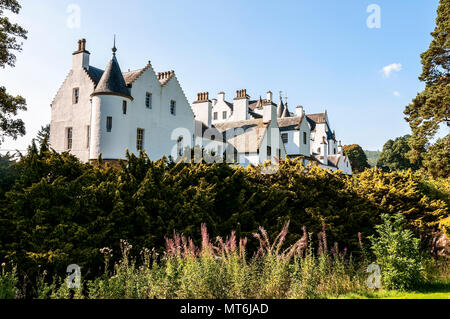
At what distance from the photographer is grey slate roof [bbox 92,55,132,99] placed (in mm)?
25562

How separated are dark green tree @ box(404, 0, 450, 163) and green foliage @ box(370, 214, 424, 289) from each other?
62.9ft

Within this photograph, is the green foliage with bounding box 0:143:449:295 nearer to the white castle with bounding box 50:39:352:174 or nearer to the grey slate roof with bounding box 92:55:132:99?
the white castle with bounding box 50:39:352:174

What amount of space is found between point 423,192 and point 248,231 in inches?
349

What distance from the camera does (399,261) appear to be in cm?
841

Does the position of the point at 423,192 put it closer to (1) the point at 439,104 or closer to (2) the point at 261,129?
(1) the point at 439,104

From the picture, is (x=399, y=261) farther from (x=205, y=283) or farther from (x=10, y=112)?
(x=10, y=112)

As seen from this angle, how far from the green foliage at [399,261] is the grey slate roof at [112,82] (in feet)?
70.8

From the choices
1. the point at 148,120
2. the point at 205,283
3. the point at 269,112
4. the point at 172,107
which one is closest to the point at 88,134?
the point at 148,120

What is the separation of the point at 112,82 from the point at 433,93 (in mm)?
22828

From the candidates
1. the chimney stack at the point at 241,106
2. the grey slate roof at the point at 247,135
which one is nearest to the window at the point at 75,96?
the grey slate roof at the point at 247,135

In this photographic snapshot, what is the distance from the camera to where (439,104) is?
971 inches

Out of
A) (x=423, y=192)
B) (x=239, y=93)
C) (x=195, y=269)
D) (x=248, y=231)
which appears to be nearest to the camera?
(x=195, y=269)

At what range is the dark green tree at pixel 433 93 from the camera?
2468cm
